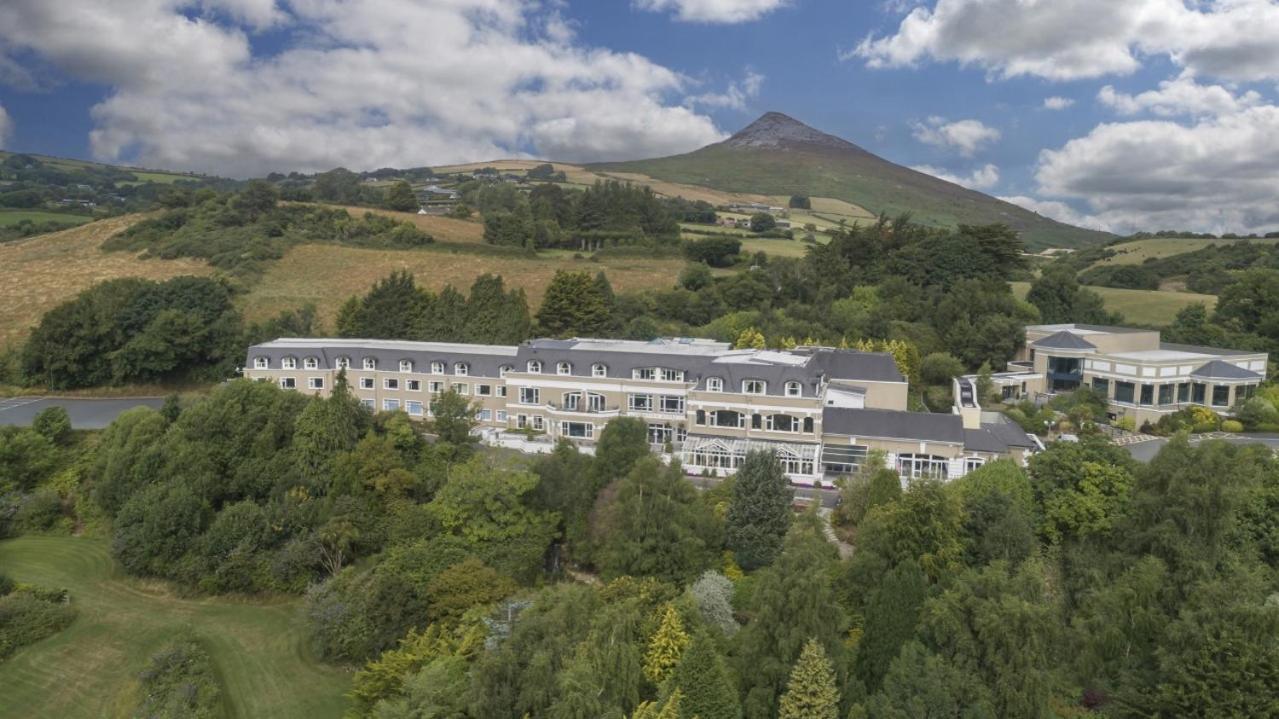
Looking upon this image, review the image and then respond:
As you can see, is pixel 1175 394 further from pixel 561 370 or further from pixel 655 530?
pixel 655 530

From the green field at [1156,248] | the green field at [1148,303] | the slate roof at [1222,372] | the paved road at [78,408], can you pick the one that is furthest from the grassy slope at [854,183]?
the paved road at [78,408]

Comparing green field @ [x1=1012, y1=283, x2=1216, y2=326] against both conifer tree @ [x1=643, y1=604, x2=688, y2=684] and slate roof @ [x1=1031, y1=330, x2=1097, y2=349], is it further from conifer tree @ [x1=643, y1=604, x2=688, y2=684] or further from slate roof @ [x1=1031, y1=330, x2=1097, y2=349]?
conifer tree @ [x1=643, y1=604, x2=688, y2=684]

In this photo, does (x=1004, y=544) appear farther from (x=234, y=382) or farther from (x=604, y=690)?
(x=234, y=382)

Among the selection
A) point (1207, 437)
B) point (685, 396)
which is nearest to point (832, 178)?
point (1207, 437)

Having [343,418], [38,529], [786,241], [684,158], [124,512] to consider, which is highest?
[684,158]

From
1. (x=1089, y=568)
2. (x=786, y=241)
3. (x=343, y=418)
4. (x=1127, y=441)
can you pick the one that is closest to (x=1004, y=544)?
(x=1089, y=568)

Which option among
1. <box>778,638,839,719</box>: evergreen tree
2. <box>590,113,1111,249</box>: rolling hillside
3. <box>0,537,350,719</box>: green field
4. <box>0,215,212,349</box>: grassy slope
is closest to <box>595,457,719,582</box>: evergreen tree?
<box>778,638,839,719</box>: evergreen tree
